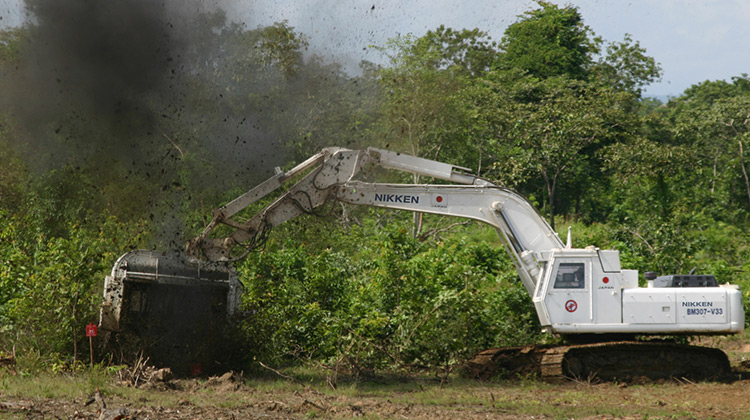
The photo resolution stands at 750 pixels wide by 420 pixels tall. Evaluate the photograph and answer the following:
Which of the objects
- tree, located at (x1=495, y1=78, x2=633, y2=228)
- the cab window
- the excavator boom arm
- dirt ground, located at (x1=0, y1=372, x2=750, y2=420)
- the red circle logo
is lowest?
dirt ground, located at (x1=0, y1=372, x2=750, y2=420)

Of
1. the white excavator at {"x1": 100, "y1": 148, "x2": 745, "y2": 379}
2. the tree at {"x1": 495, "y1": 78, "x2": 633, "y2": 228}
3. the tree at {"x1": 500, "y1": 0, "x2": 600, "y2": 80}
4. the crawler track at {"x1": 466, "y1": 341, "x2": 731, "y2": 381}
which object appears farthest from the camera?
the tree at {"x1": 500, "y1": 0, "x2": 600, "y2": 80}

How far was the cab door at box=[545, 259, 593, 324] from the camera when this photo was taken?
15.1 m

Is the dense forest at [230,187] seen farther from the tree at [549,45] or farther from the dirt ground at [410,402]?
the tree at [549,45]

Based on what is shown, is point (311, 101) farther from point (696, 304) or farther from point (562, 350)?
point (696, 304)

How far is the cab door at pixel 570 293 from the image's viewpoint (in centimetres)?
1512

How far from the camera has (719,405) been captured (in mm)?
12922

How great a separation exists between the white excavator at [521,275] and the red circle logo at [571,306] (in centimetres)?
2

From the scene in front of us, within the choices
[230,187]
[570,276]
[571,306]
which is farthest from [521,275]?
[230,187]

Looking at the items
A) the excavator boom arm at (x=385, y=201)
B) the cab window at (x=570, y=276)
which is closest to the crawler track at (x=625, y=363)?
the cab window at (x=570, y=276)

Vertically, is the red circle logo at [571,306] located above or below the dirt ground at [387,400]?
above

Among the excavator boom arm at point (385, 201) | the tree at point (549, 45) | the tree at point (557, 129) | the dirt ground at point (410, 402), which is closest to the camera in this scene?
the dirt ground at point (410, 402)

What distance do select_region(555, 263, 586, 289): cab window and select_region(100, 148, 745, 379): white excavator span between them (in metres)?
0.02

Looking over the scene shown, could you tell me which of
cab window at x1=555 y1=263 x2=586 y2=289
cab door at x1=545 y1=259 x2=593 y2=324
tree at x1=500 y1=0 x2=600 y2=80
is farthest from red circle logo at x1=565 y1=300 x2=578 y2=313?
tree at x1=500 y1=0 x2=600 y2=80

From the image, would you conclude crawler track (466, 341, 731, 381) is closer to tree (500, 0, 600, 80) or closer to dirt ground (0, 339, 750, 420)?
dirt ground (0, 339, 750, 420)
